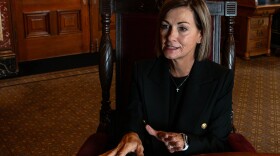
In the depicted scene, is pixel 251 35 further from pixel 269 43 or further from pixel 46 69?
pixel 46 69

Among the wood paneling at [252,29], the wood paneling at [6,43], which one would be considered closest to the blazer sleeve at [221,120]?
→ the wood paneling at [6,43]

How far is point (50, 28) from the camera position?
525cm

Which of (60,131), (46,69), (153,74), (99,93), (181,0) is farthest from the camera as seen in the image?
(46,69)

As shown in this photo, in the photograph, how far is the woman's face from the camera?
5.34 feet

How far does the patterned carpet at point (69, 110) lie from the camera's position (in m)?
3.17

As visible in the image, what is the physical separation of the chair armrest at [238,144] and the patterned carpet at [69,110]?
4.84ft

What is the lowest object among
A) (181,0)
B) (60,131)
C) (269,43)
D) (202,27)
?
(60,131)

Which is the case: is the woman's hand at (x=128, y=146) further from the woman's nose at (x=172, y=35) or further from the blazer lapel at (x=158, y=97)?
the woman's nose at (x=172, y=35)

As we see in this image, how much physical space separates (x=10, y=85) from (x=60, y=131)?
53.5 inches

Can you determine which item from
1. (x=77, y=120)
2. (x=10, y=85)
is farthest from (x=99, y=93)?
(x=10, y=85)

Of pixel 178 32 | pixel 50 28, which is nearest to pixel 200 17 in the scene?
pixel 178 32

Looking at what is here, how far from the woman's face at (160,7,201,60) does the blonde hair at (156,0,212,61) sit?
2cm

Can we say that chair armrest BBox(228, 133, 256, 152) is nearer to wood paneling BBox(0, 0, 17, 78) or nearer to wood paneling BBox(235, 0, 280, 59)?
wood paneling BBox(0, 0, 17, 78)

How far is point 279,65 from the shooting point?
17.1ft
